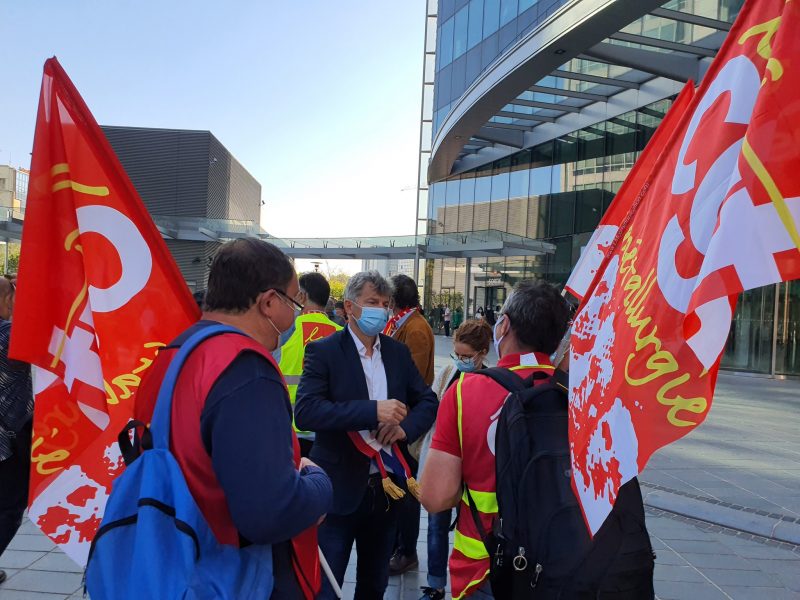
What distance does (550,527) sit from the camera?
1937 millimetres

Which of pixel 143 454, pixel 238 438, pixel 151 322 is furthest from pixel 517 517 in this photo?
pixel 151 322

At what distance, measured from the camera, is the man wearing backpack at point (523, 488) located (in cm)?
193

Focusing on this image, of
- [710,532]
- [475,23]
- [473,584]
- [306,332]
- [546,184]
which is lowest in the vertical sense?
[710,532]

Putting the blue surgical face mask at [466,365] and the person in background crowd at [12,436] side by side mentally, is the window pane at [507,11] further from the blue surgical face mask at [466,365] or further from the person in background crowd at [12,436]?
the person in background crowd at [12,436]

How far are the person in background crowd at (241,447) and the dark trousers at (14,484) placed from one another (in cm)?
221

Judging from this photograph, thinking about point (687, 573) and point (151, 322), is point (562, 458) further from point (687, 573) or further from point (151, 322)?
point (687, 573)

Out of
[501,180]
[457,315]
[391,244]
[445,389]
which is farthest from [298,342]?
[391,244]

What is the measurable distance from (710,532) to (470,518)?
424cm

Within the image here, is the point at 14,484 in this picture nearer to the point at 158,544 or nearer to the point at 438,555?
the point at 438,555

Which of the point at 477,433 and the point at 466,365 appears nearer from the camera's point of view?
the point at 477,433

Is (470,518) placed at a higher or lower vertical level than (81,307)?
lower

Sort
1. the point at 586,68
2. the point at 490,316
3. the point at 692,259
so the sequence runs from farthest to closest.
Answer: the point at 490,316 < the point at 586,68 < the point at 692,259

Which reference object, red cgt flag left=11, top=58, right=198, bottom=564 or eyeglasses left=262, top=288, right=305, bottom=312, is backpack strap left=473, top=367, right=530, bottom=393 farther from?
red cgt flag left=11, top=58, right=198, bottom=564

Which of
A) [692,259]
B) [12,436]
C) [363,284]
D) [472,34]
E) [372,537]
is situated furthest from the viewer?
[472,34]
